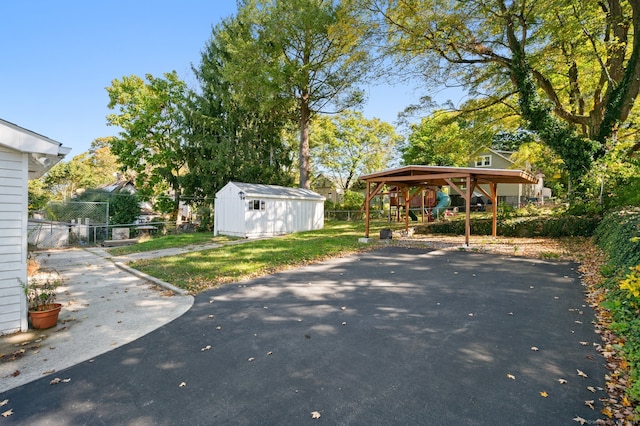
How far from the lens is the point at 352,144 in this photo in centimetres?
2853

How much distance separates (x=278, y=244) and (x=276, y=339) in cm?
820

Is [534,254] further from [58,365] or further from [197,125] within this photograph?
[197,125]

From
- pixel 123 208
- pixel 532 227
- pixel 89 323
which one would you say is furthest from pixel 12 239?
pixel 123 208

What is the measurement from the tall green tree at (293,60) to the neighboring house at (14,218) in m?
16.2

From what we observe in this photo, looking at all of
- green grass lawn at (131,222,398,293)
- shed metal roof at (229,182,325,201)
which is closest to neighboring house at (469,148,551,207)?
shed metal roof at (229,182,325,201)

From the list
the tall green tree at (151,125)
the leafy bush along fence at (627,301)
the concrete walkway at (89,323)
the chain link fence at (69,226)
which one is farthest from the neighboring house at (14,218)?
the tall green tree at (151,125)

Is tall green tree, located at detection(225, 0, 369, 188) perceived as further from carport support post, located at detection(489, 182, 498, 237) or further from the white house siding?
the white house siding

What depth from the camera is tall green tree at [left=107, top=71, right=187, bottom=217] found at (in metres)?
22.0

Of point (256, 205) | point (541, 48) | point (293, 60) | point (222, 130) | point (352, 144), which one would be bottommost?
point (256, 205)

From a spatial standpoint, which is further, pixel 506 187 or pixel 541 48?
pixel 506 187

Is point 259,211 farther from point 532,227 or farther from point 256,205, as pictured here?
point 532,227

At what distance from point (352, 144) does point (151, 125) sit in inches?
654

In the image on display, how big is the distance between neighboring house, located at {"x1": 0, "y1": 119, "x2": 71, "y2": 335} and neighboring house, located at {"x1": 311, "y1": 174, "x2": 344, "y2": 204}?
28905mm

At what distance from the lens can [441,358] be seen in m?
3.41
